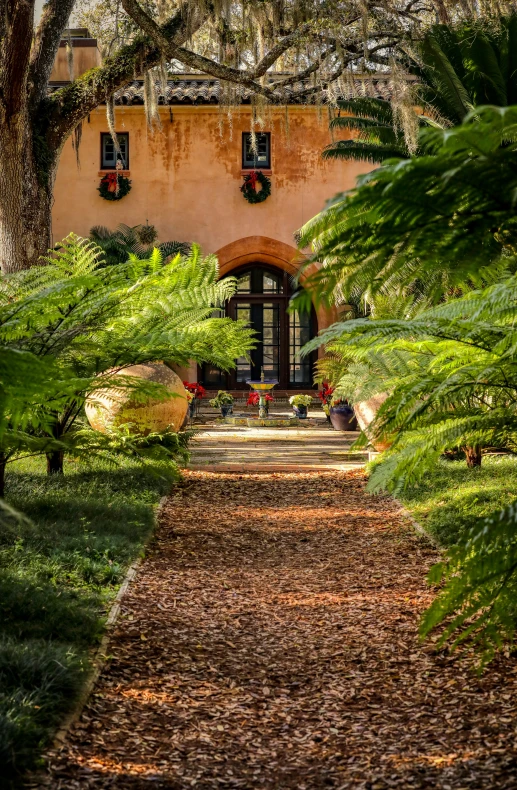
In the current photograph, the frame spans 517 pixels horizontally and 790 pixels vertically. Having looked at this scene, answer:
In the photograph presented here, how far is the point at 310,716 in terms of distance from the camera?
3172mm

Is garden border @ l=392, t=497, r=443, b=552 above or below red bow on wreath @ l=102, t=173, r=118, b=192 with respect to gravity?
below

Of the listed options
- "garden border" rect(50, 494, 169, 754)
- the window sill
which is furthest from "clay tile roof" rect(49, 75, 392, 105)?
"garden border" rect(50, 494, 169, 754)

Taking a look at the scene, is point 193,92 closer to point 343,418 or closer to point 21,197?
point 343,418

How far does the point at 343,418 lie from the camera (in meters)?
14.3

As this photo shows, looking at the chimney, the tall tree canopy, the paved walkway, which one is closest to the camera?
the tall tree canopy

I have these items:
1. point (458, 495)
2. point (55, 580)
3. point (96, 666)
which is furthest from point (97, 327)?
point (458, 495)

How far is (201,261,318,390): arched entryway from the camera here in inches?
804

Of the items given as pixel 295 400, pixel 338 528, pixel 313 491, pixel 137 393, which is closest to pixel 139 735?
pixel 137 393

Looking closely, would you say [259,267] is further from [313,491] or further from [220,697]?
[220,697]

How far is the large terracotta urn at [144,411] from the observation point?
9.41m

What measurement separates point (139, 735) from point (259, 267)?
1825cm

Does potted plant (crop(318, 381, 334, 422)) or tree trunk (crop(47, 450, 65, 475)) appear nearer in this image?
tree trunk (crop(47, 450, 65, 475))

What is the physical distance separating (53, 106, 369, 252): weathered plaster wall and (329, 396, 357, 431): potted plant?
658 centimetres

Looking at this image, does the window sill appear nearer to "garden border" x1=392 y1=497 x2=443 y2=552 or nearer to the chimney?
the chimney
